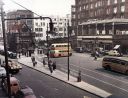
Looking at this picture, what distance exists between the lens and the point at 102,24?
87.1 meters

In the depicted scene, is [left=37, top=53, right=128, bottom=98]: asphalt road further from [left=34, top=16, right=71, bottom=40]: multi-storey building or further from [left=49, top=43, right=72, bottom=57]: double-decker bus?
[left=34, top=16, right=71, bottom=40]: multi-storey building

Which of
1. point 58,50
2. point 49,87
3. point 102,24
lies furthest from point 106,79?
point 102,24

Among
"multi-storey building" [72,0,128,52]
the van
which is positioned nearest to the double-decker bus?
"multi-storey building" [72,0,128,52]

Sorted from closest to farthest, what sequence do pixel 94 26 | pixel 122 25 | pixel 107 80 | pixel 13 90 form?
1. pixel 13 90
2. pixel 107 80
3. pixel 122 25
4. pixel 94 26

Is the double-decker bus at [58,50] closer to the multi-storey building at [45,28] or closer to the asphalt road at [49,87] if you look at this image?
the asphalt road at [49,87]

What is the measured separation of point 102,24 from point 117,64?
1862 inches

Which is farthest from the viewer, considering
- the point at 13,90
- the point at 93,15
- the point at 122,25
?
the point at 93,15

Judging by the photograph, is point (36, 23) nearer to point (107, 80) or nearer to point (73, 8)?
point (73, 8)

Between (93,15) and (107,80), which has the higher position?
(93,15)

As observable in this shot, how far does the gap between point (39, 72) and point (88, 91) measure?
16.3 m

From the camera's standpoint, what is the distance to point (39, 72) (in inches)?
1741

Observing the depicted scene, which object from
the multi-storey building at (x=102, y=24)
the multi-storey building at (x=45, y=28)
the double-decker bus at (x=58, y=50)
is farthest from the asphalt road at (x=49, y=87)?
the multi-storey building at (x=45, y=28)

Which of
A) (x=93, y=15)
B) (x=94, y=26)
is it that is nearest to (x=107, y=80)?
(x=94, y=26)

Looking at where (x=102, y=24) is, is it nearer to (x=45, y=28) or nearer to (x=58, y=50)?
(x=58, y=50)
